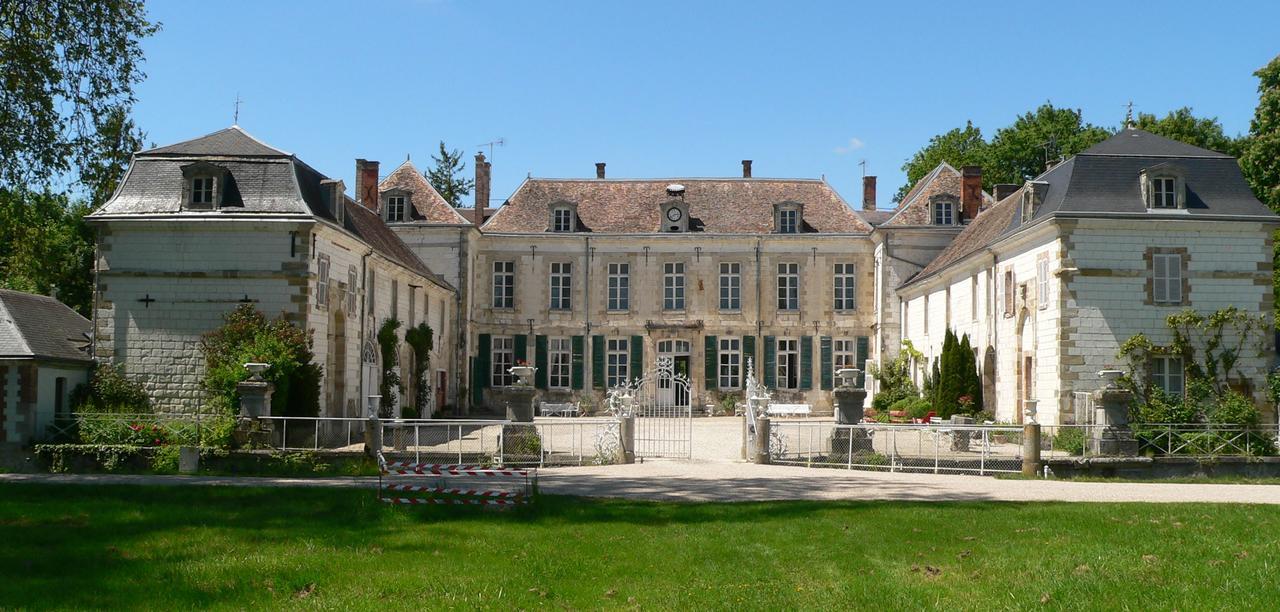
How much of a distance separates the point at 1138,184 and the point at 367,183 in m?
21.7

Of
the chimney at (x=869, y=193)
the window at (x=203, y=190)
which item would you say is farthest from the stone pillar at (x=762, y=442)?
the chimney at (x=869, y=193)

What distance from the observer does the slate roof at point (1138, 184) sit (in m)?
21.0

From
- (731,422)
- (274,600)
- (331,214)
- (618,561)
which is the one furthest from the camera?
(731,422)

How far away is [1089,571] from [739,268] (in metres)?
27.0

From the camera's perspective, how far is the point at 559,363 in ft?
113

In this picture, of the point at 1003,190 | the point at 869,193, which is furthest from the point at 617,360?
the point at 1003,190

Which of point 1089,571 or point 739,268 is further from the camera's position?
point 739,268

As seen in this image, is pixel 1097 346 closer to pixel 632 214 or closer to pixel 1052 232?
pixel 1052 232

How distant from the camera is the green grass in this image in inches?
271

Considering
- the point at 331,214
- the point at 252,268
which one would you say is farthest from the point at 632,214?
the point at 252,268

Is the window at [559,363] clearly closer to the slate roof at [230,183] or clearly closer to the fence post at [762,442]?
the slate roof at [230,183]

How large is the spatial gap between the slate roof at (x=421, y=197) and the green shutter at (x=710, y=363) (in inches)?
321

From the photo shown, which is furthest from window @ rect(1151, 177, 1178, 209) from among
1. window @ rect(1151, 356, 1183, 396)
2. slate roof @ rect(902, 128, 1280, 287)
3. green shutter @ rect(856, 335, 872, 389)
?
green shutter @ rect(856, 335, 872, 389)

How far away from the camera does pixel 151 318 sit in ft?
67.2
